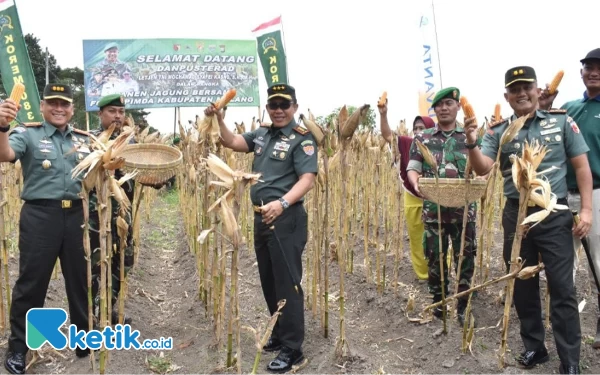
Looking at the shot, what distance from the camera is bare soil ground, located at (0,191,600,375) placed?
285 cm

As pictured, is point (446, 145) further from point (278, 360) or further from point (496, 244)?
point (496, 244)

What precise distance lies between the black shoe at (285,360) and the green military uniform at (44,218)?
4.09 ft

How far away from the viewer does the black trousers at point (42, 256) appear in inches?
106

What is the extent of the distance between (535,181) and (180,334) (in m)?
2.61

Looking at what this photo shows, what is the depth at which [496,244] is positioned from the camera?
553cm

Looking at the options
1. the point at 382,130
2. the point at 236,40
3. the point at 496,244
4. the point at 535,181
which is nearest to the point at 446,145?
the point at 382,130

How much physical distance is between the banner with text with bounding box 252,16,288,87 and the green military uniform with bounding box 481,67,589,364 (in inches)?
223

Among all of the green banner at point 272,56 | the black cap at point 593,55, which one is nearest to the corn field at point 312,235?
the black cap at point 593,55

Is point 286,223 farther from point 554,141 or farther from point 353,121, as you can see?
point 554,141

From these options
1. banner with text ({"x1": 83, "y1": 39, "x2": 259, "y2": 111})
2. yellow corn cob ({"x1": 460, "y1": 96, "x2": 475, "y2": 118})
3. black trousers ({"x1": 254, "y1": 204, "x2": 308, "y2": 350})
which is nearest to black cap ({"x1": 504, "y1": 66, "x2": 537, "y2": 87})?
yellow corn cob ({"x1": 460, "y1": 96, "x2": 475, "y2": 118})

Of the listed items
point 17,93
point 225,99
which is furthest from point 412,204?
point 17,93

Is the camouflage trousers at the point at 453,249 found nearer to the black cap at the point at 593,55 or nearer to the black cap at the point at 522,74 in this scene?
the black cap at the point at 522,74

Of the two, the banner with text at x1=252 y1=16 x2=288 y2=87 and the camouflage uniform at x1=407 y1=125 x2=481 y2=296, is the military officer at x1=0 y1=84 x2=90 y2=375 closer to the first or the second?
the camouflage uniform at x1=407 y1=125 x2=481 y2=296

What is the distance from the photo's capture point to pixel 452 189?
110 inches
